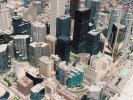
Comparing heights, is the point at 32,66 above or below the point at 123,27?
below

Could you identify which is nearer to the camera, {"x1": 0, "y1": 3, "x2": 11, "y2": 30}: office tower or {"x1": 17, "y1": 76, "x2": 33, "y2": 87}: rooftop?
{"x1": 17, "y1": 76, "x2": 33, "y2": 87}: rooftop

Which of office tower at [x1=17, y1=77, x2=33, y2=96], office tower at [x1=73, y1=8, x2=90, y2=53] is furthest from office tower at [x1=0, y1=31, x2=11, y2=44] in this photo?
office tower at [x1=73, y1=8, x2=90, y2=53]

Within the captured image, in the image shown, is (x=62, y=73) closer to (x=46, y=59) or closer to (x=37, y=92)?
(x=46, y=59)

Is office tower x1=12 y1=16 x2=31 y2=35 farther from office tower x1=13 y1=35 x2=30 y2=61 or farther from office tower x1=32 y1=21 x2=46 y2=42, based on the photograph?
office tower x1=13 y1=35 x2=30 y2=61

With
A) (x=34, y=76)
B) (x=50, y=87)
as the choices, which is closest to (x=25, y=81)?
(x=34, y=76)

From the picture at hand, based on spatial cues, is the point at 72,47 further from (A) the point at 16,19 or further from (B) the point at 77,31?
(A) the point at 16,19

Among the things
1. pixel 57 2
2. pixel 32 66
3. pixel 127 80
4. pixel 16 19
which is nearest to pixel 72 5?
pixel 57 2
